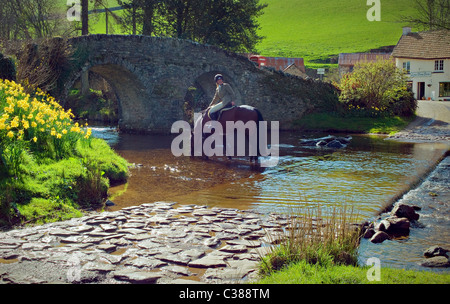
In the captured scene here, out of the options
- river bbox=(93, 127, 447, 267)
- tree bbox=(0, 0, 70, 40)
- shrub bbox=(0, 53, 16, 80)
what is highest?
tree bbox=(0, 0, 70, 40)

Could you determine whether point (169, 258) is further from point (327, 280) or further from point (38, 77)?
point (38, 77)

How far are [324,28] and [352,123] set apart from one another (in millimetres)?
62724

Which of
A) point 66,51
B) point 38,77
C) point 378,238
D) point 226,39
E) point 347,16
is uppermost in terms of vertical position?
point 347,16

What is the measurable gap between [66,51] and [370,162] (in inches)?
499

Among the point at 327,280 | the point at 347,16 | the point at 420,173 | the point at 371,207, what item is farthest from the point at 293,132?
the point at 347,16

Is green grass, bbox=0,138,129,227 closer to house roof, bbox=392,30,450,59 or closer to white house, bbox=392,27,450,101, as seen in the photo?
white house, bbox=392,27,450,101

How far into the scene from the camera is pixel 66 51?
742 inches

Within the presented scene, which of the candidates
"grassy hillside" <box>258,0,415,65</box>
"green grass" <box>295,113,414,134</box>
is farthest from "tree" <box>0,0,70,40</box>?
"grassy hillside" <box>258,0,415,65</box>

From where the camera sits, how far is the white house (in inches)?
2013

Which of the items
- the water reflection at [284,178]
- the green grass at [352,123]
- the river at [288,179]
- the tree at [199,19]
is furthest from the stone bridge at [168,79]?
the water reflection at [284,178]

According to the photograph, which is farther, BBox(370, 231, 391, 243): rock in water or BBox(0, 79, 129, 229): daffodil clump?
BBox(0, 79, 129, 229): daffodil clump

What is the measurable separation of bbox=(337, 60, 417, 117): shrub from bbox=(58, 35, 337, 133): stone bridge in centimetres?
133

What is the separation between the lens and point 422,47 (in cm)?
5322

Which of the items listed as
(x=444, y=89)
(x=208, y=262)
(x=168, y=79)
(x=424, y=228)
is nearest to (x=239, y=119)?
(x=424, y=228)
